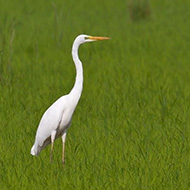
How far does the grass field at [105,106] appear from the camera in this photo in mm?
4875

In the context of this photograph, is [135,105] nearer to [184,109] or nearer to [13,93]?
[184,109]

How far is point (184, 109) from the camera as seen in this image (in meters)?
6.96

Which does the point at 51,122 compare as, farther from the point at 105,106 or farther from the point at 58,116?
the point at 105,106

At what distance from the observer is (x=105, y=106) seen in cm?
724

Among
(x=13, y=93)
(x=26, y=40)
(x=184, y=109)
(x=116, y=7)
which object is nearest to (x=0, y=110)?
(x=13, y=93)

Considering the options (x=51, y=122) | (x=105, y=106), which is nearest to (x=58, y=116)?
(x=51, y=122)

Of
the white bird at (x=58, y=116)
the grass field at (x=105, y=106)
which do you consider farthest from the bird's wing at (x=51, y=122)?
the grass field at (x=105, y=106)

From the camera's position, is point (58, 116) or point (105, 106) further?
point (105, 106)

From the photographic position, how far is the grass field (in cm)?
488

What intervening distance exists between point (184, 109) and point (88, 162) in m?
2.14

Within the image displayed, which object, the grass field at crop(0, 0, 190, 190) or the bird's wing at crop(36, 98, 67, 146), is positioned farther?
the bird's wing at crop(36, 98, 67, 146)

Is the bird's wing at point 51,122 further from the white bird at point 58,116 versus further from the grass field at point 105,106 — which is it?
the grass field at point 105,106

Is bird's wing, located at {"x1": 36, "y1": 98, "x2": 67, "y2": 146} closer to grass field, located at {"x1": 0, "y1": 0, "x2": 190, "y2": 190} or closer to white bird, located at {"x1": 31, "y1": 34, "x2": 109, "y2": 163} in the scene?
white bird, located at {"x1": 31, "y1": 34, "x2": 109, "y2": 163}

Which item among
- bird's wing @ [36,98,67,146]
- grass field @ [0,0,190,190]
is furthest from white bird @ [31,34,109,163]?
grass field @ [0,0,190,190]
